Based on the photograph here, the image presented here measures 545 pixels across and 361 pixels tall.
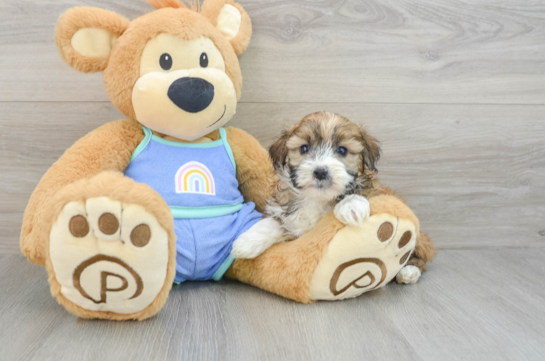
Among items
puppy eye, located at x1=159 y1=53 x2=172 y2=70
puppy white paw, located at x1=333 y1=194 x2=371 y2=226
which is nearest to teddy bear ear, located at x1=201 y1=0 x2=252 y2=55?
puppy eye, located at x1=159 y1=53 x2=172 y2=70

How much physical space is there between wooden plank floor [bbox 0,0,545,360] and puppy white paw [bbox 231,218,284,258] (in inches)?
6.0

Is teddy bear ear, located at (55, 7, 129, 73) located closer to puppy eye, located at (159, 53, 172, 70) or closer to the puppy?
puppy eye, located at (159, 53, 172, 70)

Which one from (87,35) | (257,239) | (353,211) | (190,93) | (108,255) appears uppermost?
(87,35)

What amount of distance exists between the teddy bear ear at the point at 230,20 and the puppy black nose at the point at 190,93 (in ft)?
1.04

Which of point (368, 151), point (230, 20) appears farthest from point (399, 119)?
point (230, 20)

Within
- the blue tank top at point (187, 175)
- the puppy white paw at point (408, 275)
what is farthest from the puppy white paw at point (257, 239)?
the puppy white paw at point (408, 275)

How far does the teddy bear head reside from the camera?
1.43 meters

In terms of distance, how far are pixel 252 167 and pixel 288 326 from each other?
0.67 metres

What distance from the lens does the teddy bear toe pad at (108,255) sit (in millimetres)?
1089

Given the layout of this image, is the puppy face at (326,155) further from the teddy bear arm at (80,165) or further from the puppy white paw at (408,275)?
the teddy bear arm at (80,165)

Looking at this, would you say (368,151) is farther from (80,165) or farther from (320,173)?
(80,165)

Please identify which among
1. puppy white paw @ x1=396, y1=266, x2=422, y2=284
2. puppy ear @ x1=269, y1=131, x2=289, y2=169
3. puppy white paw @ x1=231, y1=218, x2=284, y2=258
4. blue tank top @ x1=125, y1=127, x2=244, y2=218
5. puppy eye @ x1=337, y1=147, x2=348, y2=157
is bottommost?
puppy white paw @ x1=396, y1=266, x2=422, y2=284

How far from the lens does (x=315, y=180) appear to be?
1288 mm

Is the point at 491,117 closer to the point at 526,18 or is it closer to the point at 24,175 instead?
the point at 526,18
